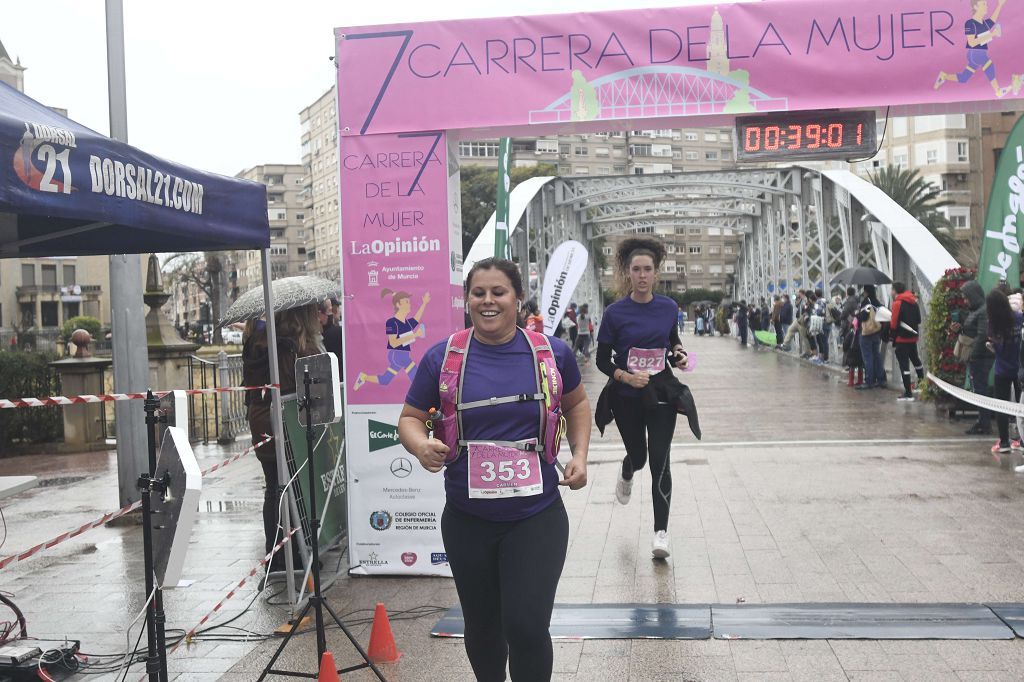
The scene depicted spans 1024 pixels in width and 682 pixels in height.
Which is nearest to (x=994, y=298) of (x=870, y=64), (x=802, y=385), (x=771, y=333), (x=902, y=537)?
(x=902, y=537)

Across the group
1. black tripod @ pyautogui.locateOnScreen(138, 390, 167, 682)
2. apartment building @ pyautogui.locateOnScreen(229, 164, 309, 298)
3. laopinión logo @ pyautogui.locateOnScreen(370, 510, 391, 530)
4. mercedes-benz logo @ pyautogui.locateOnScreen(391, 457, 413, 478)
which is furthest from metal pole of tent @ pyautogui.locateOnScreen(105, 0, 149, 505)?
apartment building @ pyautogui.locateOnScreen(229, 164, 309, 298)

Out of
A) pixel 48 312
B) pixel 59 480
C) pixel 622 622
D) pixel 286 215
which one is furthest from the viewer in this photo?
pixel 286 215

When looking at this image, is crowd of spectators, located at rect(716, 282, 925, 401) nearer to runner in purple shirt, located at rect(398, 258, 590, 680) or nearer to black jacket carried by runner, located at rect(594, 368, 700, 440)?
black jacket carried by runner, located at rect(594, 368, 700, 440)

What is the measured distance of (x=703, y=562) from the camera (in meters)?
6.70

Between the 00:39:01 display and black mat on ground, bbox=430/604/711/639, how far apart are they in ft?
9.72

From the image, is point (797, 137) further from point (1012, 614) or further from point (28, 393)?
point (28, 393)

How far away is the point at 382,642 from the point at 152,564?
1.78 meters

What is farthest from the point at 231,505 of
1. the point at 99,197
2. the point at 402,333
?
the point at 99,197

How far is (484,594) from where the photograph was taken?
374 cm

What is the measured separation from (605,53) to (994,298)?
5.76 m

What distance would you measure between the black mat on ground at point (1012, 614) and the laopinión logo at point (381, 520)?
3532mm

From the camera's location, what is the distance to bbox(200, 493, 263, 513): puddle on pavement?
9500 millimetres

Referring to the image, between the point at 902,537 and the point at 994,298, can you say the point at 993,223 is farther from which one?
the point at 902,537

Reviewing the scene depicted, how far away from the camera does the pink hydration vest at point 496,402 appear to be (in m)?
3.69
